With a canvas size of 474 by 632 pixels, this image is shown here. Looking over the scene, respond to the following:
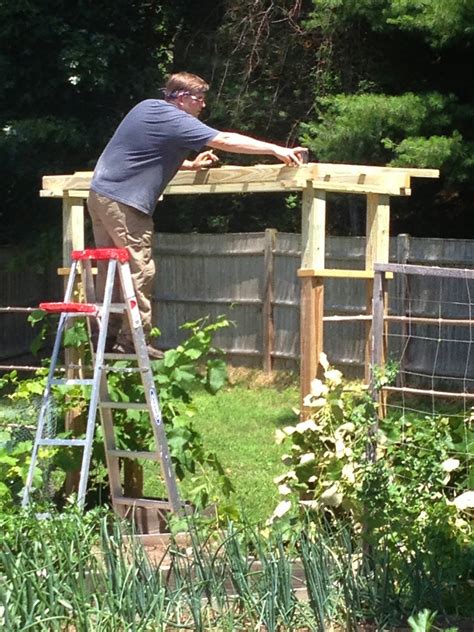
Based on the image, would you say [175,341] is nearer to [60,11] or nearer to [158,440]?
[60,11]

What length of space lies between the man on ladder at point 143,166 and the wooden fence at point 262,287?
7024mm

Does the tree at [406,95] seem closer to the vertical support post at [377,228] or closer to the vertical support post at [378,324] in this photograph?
the vertical support post at [377,228]

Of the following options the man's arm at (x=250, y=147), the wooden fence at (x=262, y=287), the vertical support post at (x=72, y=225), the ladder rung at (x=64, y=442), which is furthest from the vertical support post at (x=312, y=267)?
the wooden fence at (x=262, y=287)

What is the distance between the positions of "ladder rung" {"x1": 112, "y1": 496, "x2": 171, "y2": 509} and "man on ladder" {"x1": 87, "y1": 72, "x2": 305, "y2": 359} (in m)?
0.78

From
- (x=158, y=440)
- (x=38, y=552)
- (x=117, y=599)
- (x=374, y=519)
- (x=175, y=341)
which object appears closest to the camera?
(x=117, y=599)

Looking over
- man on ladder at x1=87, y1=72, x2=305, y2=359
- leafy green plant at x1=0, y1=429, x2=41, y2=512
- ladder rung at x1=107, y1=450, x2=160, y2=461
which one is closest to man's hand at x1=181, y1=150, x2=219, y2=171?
man on ladder at x1=87, y1=72, x2=305, y2=359

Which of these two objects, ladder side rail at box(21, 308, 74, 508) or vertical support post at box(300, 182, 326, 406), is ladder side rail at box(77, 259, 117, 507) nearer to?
ladder side rail at box(21, 308, 74, 508)

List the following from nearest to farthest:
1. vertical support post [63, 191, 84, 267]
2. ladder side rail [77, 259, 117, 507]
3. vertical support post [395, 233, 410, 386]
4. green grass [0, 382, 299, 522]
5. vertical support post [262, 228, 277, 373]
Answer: ladder side rail [77, 259, 117, 507] → vertical support post [63, 191, 84, 267] → green grass [0, 382, 299, 522] → vertical support post [395, 233, 410, 386] → vertical support post [262, 228, 277, 373]

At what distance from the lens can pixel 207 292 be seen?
16.4 meters

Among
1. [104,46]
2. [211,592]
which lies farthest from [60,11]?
[211,592]

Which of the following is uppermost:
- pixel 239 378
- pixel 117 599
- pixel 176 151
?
pixel 176 151

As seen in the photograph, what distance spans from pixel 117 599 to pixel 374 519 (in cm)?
171

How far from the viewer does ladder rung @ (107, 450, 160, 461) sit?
629 cm

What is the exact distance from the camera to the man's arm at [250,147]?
6070 millimetres
